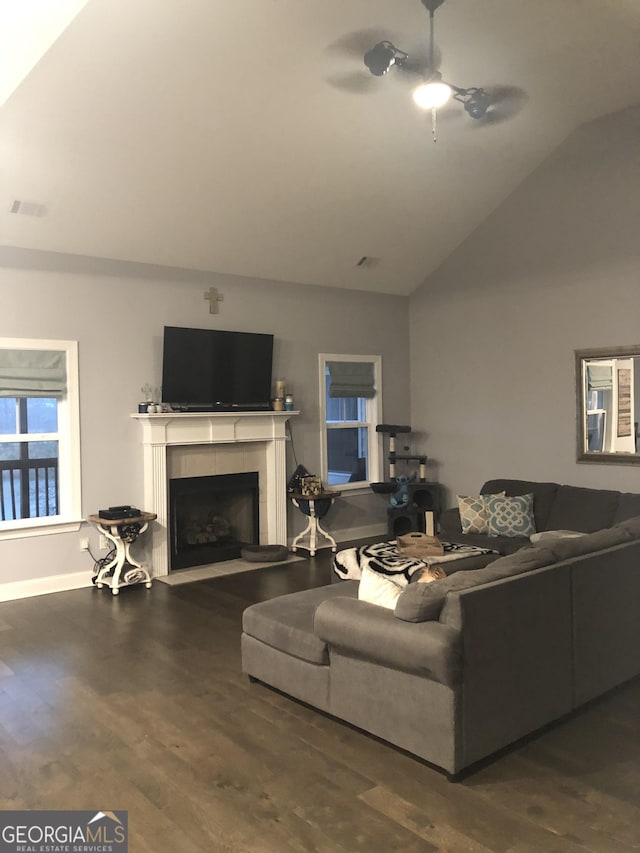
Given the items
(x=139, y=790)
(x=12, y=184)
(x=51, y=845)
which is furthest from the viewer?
(x=12, y=184)

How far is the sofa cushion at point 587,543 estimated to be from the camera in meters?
3.52

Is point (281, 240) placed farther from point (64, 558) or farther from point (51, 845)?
point (51, 845)

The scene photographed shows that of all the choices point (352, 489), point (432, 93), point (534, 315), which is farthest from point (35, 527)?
point (534, 315)

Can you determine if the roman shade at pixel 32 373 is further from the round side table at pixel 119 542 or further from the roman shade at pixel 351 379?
the roman shade at pixel 351 379

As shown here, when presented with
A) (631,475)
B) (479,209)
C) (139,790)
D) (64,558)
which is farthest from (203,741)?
(479,209)

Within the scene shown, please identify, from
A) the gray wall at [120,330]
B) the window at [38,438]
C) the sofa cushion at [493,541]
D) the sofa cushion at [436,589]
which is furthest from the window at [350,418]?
the sofa cushion at [436,589]

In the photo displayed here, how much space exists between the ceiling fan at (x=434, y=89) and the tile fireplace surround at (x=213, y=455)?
306cm

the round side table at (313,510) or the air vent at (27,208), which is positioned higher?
the air vent at (27,208)

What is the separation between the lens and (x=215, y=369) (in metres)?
6.74

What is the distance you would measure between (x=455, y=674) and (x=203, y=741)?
3.96 ft

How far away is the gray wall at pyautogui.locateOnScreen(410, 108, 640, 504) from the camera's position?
255 inches

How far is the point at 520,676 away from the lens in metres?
3.12

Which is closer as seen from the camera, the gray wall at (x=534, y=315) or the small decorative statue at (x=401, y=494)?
the gray wall at (x=534, y=315)

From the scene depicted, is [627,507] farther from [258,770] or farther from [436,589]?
[258,770]
